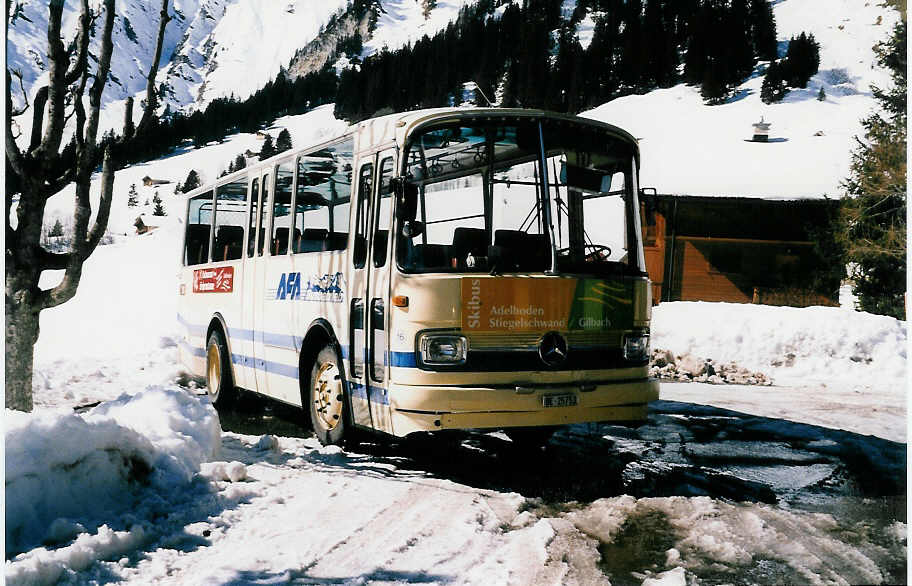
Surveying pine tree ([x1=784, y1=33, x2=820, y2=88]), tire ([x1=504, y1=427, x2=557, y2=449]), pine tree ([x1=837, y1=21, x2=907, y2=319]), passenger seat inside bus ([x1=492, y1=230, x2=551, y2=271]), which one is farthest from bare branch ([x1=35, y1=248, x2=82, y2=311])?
pine tree ([x1=784, y1=33, x2=820, y2=88])

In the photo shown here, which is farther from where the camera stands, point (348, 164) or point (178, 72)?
point (178, 72)

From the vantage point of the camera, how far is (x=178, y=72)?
535 inches

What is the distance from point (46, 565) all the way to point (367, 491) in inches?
96.3

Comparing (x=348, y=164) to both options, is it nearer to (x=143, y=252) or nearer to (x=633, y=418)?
(x=633, y=418)

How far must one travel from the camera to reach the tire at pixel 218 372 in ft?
35.2

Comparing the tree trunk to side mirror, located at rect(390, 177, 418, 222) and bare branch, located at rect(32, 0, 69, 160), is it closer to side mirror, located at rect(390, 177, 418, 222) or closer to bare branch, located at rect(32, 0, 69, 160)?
bare branch, located at rect(32, 0, 69, 160)

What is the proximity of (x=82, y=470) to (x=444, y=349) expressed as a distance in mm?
2615

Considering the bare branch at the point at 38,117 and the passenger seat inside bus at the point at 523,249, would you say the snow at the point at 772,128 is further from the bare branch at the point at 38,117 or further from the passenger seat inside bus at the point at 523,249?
the passenger seat inside bus at the point at 523,249

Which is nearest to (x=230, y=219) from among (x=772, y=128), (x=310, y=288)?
(x=310, y=288)

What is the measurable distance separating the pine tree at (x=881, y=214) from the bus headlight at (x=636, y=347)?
1755cm

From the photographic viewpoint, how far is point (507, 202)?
685cm

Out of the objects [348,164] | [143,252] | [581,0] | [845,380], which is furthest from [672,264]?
[581,0]

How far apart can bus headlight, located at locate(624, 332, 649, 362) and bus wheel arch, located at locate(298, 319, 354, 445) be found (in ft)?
8.05

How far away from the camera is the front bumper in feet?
20.9
